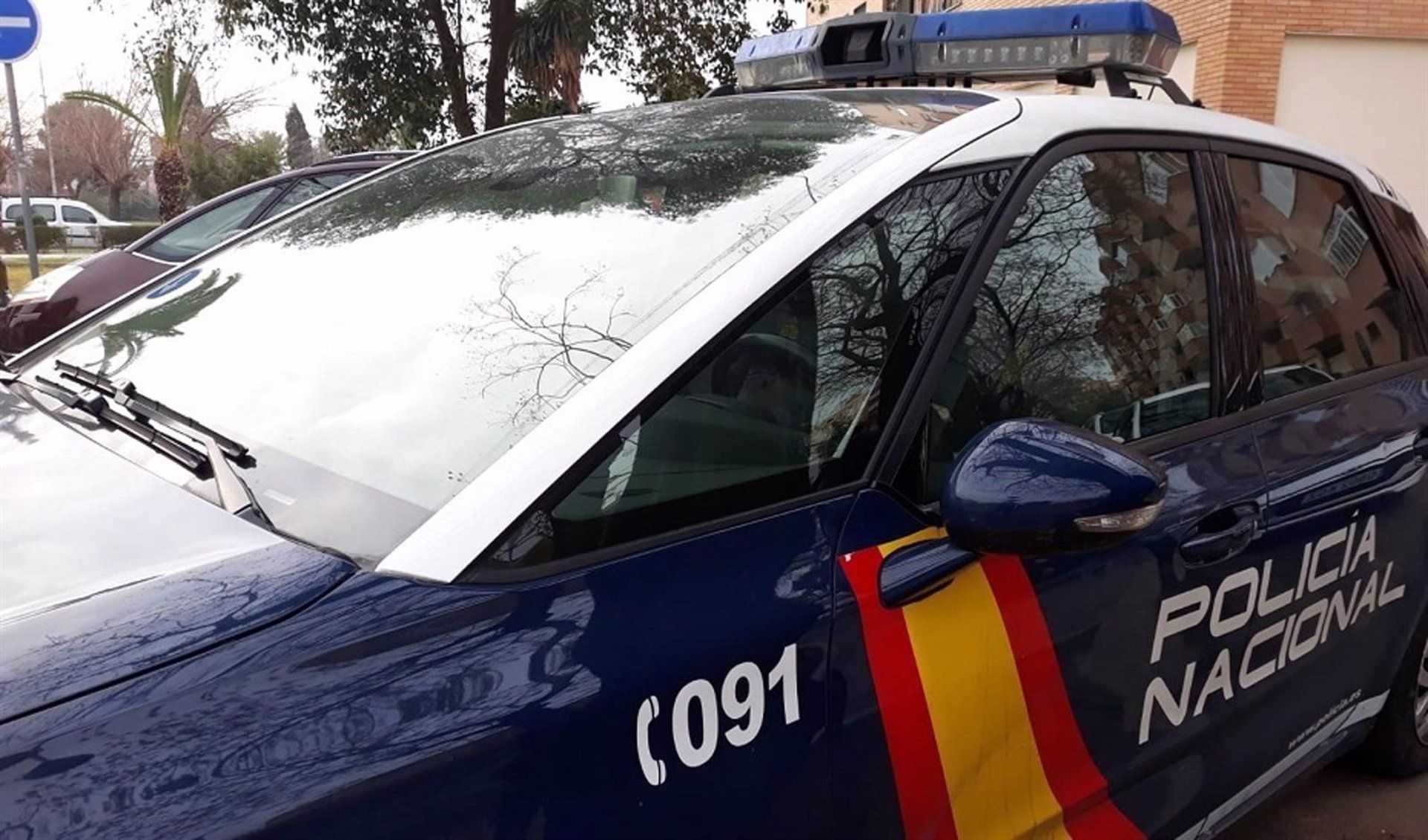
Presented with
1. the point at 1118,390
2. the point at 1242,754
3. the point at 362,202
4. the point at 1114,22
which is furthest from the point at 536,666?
the point at 1114,22

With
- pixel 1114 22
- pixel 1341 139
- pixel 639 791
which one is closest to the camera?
pixel 639 791

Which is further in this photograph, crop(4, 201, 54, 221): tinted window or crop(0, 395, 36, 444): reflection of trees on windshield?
crop(4, 201, 54, 221): tinted window

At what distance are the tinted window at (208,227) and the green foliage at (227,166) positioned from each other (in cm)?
3115

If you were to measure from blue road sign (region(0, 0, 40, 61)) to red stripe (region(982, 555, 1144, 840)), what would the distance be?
7.27m

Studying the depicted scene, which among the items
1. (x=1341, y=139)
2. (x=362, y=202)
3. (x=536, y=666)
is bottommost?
(x=1341, y=139)

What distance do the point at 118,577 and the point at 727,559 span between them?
668 mm

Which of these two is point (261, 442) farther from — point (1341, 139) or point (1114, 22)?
point (1341, 139)

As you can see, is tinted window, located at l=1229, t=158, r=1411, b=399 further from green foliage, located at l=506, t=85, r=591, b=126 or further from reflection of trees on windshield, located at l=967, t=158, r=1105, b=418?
green foliage, located at l=506, t=85, r=591, b=126

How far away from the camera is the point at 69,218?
3338 centimetres

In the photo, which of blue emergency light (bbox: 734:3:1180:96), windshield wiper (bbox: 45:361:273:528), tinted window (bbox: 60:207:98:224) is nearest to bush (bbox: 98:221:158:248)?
tinted window (bbox: 60:207:98:224)

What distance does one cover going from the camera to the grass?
18.2 m

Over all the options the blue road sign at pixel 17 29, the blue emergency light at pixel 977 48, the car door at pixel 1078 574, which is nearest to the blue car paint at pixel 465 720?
the car door at pixel 1078 574

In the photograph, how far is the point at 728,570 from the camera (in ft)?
4.80

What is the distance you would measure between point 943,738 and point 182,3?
12.2 metres
